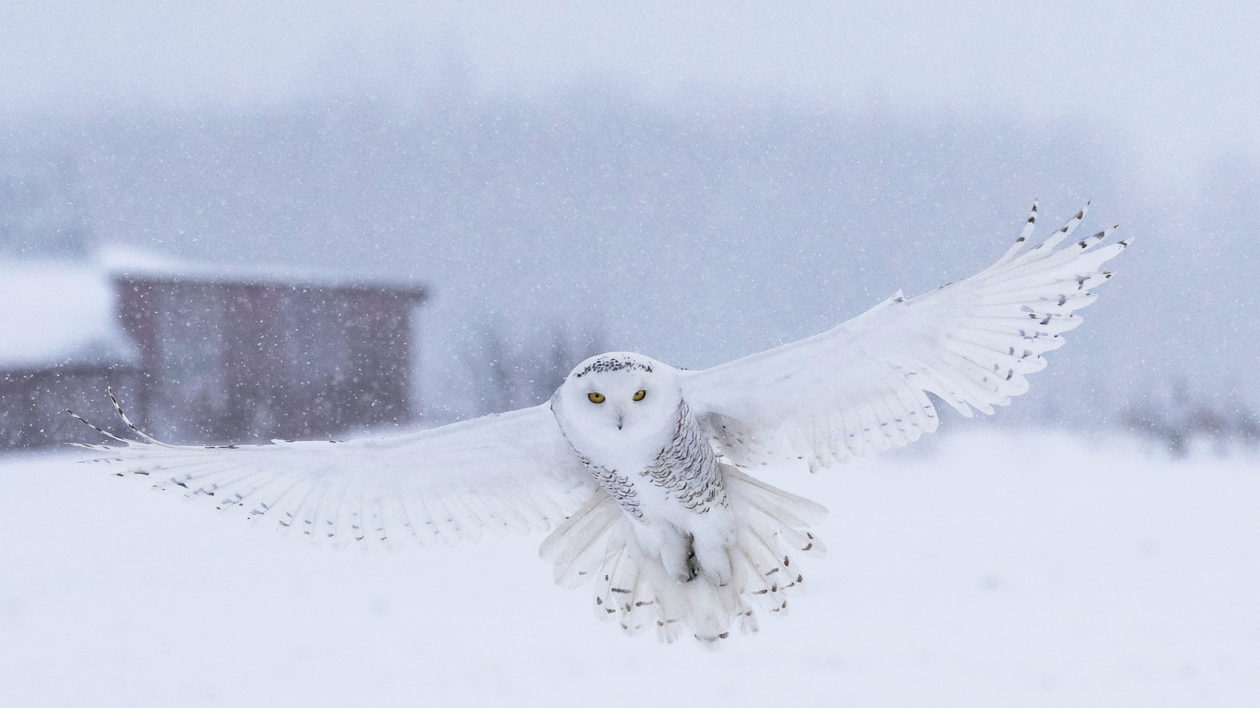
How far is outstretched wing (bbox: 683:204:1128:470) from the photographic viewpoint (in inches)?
46.9

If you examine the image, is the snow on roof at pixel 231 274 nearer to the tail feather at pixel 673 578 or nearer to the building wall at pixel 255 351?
the building wall at pixel 255 351

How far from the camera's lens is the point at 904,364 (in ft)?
4.27

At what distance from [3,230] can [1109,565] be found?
5.75 meters

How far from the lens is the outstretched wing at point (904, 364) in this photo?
119cm

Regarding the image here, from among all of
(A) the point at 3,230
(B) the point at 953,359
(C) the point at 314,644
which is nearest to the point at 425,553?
(C) the point at 314,644

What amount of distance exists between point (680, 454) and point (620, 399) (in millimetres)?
133

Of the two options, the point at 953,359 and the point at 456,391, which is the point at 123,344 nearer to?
the point at 456,391

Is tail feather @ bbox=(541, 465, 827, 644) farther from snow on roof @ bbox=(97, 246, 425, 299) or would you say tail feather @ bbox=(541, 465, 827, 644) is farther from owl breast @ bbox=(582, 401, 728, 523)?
snow on roof @ bbox=(97, 246, 425, 299)

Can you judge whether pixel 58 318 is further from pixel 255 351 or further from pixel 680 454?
pixel 680 454

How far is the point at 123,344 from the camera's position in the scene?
16.7ft

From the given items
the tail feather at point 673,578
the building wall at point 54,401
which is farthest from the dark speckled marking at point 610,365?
the building wall at point 54,401

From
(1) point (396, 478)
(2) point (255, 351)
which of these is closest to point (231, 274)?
(2) point (255, 351)

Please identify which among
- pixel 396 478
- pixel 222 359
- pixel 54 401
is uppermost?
pixel 396 478

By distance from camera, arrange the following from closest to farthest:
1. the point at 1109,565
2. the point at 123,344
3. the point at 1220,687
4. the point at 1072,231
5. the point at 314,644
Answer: the point at 1072,231 < the point at 1220,687 < the point at 314,644 < the point at 1109,565 < the point at 123,344
